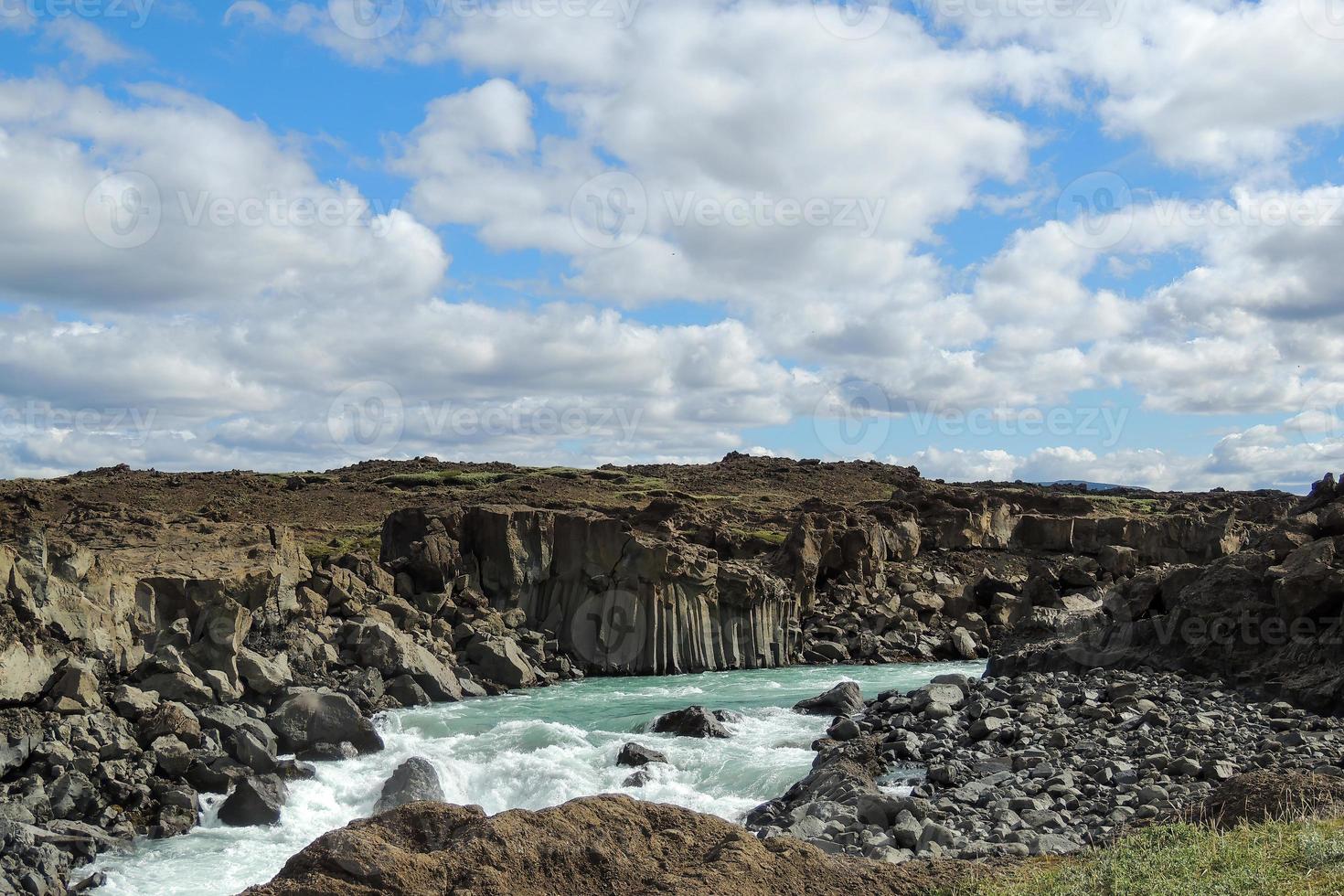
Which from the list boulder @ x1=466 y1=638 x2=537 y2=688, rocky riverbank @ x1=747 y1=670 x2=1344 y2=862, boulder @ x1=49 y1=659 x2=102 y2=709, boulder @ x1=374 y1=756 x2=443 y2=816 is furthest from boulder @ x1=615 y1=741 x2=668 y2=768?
boulder @ x1=466 y1=638 x2=537 y2=688

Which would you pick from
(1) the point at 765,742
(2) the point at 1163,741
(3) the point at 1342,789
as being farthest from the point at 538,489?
(3) the point at 1342,789

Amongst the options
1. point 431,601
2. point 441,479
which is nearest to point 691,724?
point 431,601

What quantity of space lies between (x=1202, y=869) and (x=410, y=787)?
50.8 ft

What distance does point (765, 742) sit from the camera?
84.9 feet

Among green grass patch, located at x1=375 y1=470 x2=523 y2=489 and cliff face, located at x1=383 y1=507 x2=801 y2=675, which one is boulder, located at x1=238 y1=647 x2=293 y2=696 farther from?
green grass patch, located at x1=375 y1=470 x2=523 y2=489

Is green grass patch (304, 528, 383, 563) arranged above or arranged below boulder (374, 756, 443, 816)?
above

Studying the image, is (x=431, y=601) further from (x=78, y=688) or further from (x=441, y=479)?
(x=441, y=479)

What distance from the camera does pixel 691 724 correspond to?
27672 millimetres

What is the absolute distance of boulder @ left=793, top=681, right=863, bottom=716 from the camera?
30.1 metres

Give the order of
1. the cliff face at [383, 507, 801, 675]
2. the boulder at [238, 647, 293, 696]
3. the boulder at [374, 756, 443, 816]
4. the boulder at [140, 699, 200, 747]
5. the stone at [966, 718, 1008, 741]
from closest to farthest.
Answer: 1. the boulder at [374, 756, 443, 816]
2. the stone at [966, 718, 1008, 741]
3. the boulder at [140, 699, 200, 747]
4. the boulder at [238, 647, 293, 696]
5. the cliff face at [383, 507, 801, 675]

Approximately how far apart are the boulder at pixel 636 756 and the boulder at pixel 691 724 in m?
3.16

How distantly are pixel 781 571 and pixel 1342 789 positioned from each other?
4360 centimetres

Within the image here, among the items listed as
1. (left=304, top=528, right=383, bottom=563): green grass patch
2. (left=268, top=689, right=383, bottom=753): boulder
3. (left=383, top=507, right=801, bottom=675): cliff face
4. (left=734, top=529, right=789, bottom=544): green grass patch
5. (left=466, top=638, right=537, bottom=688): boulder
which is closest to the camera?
(left=268, top=689, right=383, bottom=753): boulder

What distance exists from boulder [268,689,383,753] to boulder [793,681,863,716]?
491 inches
